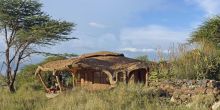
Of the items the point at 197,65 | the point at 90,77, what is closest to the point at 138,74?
the point at 90,77

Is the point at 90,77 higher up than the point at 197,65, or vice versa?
the point at 197,65

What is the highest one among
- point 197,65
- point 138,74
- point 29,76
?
point 197,65

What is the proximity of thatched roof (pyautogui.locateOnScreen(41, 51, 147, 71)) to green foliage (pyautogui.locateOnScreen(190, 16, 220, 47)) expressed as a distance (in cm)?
731

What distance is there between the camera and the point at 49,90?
27062mm

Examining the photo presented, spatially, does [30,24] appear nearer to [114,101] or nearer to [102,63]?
[102,63]

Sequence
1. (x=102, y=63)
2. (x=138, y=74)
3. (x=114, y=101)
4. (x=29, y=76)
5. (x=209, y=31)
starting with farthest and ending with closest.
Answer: (x=29, y=76) → (x=209, y=31) → (x=102, y=63) → (x=138, y=74) → (x=114, y=101)

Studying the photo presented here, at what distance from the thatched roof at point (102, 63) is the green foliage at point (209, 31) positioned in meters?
7.31

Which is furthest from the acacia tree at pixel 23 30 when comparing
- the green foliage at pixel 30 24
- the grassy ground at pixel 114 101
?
the grassy ground at pixel 114 101

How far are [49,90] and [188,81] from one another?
1009 centimetres

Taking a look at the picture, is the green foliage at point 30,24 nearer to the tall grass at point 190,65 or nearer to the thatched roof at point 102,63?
the thatched roof at point 102,63

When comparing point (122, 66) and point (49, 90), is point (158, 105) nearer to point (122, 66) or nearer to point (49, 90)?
point (122, 66)

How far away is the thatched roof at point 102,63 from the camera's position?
24594 mm

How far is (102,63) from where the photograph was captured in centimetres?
2548

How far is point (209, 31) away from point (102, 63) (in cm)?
1034
